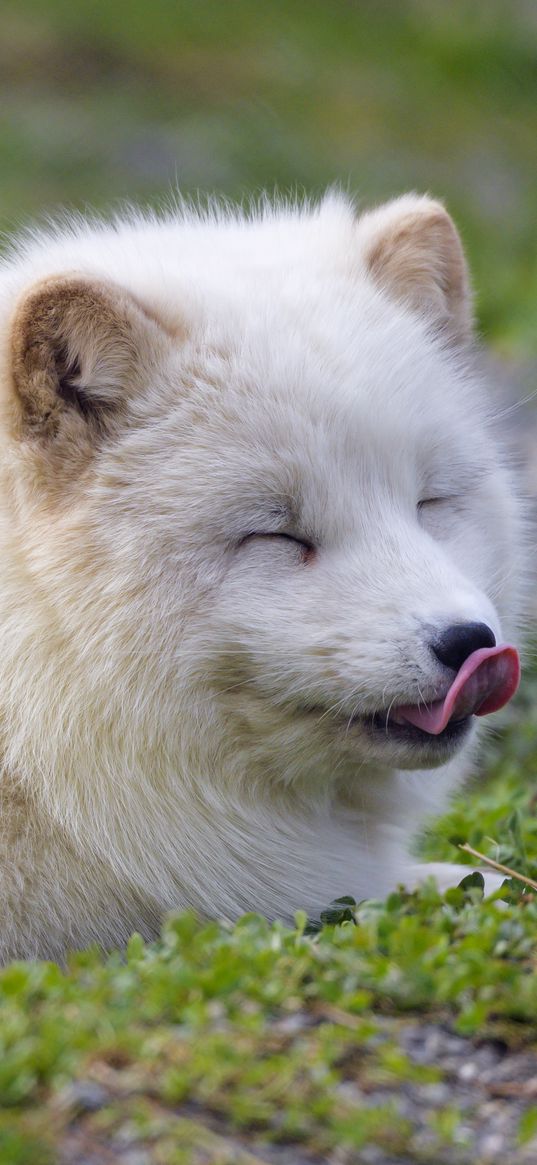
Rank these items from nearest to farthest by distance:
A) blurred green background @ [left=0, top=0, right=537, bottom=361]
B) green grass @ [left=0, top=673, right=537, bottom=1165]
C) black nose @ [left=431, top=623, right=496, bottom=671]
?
green grass @ [left=0, top=673, right=537, bottom=1165], black nose @ [left=431, top=623, right=496, bottom=671], blurred green background @ [left=0, top=0, right=537, bottom=361]

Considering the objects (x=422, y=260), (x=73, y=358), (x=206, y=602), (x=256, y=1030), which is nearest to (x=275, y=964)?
(x=256, y=1030)

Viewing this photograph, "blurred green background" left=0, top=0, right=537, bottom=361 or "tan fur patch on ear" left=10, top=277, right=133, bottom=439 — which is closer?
"tan fur patch on ear" left=10, top=277, right=133, bottom=439

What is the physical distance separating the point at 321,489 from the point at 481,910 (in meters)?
1.20

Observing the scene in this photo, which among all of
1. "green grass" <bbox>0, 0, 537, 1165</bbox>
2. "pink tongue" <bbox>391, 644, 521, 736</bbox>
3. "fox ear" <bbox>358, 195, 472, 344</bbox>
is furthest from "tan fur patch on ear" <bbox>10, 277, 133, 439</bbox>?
"green grass" <bbox>0, 0, 537, 1165</bbox>

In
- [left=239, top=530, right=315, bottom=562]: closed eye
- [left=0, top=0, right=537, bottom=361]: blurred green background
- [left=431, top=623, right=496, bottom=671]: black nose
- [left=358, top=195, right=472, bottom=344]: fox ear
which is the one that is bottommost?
[left=431, top=623, right=496, bottom=671]: black nose

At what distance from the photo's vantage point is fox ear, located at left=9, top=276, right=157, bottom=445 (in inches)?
153

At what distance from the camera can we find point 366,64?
21.3 meters

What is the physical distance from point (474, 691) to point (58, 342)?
1.48 metres

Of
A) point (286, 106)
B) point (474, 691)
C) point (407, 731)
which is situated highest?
point (286, 106)

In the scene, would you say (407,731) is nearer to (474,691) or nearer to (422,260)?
(474,691)

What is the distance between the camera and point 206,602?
389 centimetres

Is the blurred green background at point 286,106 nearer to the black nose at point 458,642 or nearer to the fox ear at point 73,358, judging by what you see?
the fox ear at point 73,358

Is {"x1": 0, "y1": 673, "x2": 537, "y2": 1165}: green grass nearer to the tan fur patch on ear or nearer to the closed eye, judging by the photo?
the closed eye

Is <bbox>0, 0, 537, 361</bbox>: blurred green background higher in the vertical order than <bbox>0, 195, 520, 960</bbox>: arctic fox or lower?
higher
